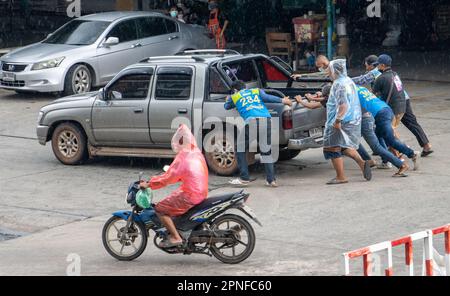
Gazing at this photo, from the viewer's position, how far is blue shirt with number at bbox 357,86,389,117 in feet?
47.3

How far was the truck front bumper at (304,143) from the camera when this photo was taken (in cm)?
1417

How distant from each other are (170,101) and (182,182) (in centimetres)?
447

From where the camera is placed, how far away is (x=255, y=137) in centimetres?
1419

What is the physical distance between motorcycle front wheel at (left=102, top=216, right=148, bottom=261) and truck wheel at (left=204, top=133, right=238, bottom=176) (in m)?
3.71

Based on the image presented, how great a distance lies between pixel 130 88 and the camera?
15414mm

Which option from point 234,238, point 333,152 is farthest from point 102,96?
point 234,238

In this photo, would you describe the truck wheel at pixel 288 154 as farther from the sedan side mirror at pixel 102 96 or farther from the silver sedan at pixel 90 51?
the silver sedan at pixel 90 51

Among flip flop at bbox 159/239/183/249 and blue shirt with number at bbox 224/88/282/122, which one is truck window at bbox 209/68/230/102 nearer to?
blue shirt with number at bbox 224/88/282/122

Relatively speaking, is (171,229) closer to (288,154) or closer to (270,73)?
(288,154)

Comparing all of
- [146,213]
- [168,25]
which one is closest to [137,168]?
[146,213]

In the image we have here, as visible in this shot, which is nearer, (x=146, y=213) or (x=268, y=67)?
(x=146, y=213)

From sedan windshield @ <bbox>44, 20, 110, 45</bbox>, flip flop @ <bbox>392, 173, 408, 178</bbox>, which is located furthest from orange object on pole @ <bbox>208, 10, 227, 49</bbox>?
flip flop @ <bbox>392, 173, 408, 178</bbox>
